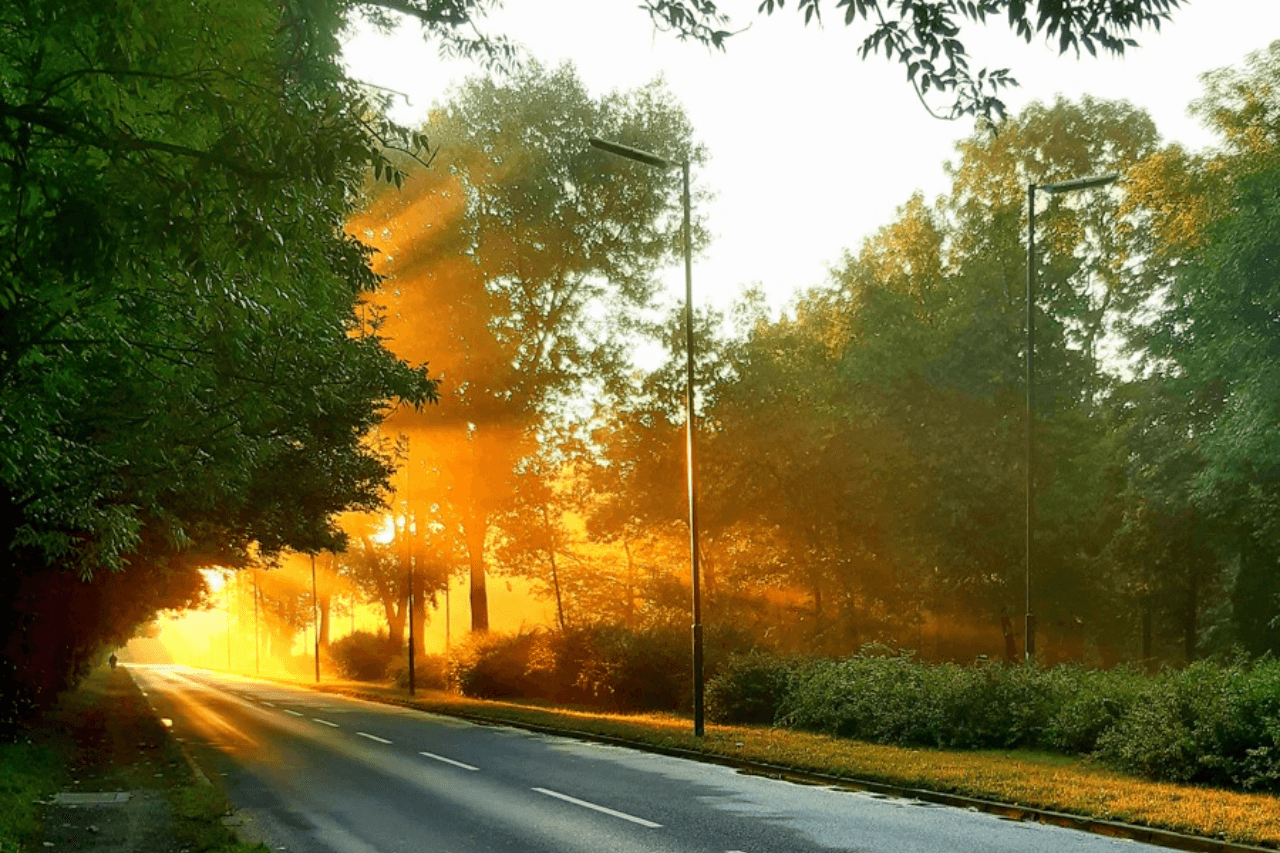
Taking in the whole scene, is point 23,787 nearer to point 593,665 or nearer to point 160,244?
point 160,244

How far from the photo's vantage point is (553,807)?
47.0ft

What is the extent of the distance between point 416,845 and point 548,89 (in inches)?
1284

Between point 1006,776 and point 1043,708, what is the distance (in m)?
4.16

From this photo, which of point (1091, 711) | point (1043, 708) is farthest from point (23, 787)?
point (1043, 708)

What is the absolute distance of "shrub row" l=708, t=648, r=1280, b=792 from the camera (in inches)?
584

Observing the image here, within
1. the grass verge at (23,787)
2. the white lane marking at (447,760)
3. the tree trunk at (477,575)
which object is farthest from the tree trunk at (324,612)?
the grass verge at (23,787)

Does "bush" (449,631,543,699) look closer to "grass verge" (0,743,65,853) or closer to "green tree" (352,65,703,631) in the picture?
"green tree" (352,65,703,631)

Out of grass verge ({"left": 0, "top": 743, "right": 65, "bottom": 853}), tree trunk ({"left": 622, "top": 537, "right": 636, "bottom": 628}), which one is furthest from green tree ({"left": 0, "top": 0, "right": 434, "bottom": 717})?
tree trunk ({"left": 622, "top": 537, "right": 636, "bottom": 628})

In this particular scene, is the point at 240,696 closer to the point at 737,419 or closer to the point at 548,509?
the point at 548,509

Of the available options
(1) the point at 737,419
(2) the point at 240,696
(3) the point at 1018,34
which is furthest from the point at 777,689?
(2) the point at 240,696

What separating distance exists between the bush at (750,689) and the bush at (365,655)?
36.9m

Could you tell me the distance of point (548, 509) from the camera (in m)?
47.3

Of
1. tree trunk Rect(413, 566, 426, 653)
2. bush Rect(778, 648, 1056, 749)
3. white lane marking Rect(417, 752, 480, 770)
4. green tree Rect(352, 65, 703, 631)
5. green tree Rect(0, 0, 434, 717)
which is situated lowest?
white lane marking Rect(417, 752, 480, 770)

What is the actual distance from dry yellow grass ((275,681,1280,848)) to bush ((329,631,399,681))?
3737 cm
